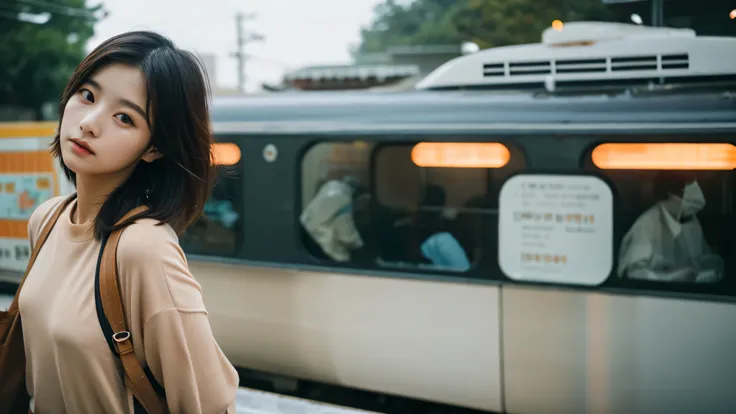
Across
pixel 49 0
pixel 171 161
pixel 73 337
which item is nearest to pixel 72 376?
pixel 73 337

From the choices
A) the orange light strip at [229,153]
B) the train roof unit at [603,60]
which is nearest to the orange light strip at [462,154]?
the train roof unit at [603,60]

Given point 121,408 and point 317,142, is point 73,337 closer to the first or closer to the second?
point 121,408

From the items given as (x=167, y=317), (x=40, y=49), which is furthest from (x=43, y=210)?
(x=40, y=49)

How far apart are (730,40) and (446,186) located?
65.9 inches

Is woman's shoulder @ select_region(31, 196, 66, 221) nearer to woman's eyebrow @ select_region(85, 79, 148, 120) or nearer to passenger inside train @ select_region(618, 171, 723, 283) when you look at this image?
woman's eyebrow @ select_region(85, 79, 148, 120)

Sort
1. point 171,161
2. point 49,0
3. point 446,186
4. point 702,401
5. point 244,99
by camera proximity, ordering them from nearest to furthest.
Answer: point 171,161 → point 702,401 → point 446,186 → point 244,99 → point 49,0

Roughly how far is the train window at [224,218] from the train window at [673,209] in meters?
2.26

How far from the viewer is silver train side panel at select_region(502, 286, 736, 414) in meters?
3.61

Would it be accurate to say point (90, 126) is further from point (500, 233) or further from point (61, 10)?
point (61, 10)

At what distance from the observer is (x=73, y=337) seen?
1386 millimetres

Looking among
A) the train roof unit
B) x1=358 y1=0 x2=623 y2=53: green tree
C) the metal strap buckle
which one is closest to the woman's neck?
the metal strap buckle

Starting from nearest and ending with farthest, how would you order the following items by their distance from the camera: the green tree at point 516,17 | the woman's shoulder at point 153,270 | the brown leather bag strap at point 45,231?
the woman's shoulder at point 153,270
the brown leather bag strap at point 45,231
the green tree at point 516,17

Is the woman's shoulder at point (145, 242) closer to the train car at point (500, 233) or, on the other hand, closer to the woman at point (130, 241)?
the woman at point (130, 241)

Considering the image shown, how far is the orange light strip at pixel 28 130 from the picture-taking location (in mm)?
6191
